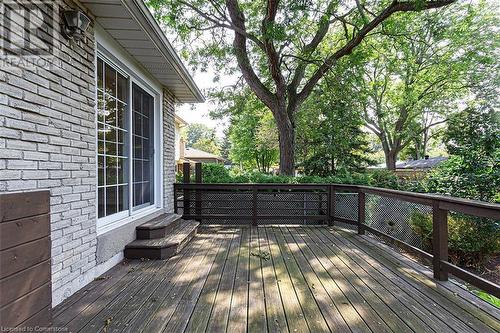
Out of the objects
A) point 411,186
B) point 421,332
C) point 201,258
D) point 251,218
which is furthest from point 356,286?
point 411,186

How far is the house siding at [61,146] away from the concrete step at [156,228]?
680 millimetres

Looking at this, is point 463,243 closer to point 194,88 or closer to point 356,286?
point 356,286

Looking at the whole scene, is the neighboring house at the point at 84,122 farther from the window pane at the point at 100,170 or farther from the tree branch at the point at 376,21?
the tree branch at the point at 376,21

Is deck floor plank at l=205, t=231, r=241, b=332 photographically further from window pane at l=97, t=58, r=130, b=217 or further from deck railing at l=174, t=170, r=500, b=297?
deck railing at l=174, t=170, r=500, b=297

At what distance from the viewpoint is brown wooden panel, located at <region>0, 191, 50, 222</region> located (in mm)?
1439

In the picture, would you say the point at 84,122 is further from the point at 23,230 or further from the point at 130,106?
the point at 23,230

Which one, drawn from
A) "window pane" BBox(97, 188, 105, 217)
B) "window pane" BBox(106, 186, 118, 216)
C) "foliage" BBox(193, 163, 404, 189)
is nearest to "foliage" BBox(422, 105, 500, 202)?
"foliage" BBox(193, 163, 404, 189)

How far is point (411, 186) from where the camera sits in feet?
21.4

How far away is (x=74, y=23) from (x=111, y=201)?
183 cm

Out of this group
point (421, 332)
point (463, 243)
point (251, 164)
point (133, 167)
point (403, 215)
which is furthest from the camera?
point (251, 164)

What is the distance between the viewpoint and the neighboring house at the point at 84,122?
73.3 inches

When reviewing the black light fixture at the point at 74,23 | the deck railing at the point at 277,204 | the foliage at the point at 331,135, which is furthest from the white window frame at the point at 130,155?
the foliage at the point at 331,135

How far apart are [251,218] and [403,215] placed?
2584mm

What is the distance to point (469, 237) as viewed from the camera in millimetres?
4715
